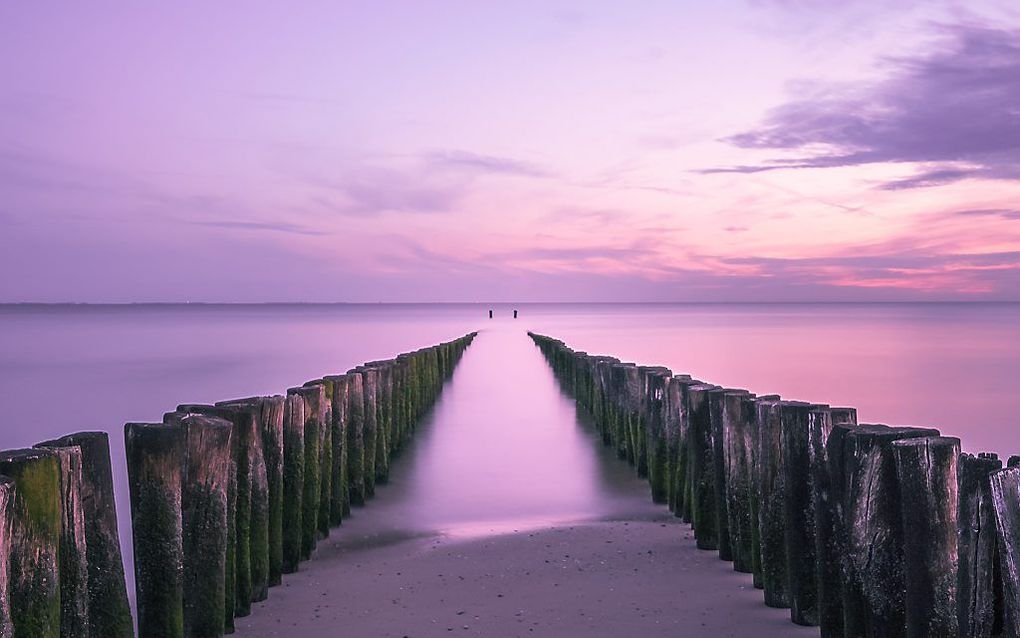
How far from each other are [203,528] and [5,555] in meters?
1.37

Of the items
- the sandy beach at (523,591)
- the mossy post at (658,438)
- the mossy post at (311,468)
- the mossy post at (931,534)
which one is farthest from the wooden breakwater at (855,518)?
the mossy post at (311,468)

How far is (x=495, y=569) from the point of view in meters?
5.23

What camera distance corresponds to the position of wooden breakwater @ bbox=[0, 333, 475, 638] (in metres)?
2.84

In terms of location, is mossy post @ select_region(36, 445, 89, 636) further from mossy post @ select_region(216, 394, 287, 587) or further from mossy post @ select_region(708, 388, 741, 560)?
mossy post @ select_region(708, 388, 741, 560)

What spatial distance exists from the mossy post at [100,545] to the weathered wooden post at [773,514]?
2.91 m

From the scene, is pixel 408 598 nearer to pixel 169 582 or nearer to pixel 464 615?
pixel 464 615

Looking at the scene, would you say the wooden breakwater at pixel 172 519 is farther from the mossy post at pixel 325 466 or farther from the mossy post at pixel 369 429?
the mossy post at pixel 369 429

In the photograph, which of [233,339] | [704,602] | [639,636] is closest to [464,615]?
[639,636]

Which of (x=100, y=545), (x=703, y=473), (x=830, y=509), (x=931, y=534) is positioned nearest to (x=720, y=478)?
(x=703, y=473)

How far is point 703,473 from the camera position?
5.71 meters

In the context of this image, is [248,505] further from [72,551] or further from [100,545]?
[72,551]

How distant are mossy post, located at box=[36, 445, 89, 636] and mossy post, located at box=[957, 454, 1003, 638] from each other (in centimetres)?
299

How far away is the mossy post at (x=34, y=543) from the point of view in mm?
2775

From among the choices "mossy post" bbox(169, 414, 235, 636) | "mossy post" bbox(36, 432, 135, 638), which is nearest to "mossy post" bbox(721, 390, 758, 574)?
"mossy post" bbox(169, 414, 235, 636)
